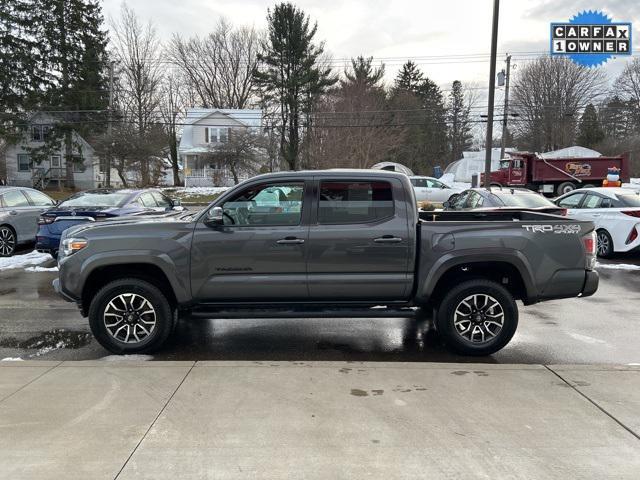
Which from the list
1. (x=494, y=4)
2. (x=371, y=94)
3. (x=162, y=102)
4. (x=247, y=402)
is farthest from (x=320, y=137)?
(x=247, y=402)

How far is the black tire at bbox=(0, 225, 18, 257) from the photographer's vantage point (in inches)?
460

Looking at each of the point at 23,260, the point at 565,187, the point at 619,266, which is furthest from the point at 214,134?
the point at 619,266

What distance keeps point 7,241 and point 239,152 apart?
30542mm

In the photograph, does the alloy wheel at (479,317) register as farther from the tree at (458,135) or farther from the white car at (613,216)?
the tree at (458,135)

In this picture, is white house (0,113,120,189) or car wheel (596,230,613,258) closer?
car wheel (596,230,613,258)

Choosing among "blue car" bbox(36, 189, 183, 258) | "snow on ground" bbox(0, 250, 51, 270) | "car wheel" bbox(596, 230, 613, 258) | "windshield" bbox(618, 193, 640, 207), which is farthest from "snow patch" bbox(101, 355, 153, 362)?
"windshield" bbox(618, 193, 640, 207)

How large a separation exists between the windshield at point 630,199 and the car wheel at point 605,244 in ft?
2.48

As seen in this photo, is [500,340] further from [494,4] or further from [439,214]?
[494,4]

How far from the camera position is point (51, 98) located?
3794 cm

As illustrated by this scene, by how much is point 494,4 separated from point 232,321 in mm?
16134

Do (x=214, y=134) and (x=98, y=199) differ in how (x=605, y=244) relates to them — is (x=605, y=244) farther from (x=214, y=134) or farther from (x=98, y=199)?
(x=214, y=134)

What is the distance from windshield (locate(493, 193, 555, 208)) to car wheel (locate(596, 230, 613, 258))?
1258 millimetres

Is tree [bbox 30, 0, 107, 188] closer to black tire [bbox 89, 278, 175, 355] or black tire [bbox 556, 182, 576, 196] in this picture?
black tire [bbox 556, 182, 576, 196]

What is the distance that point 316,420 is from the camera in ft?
11.7
